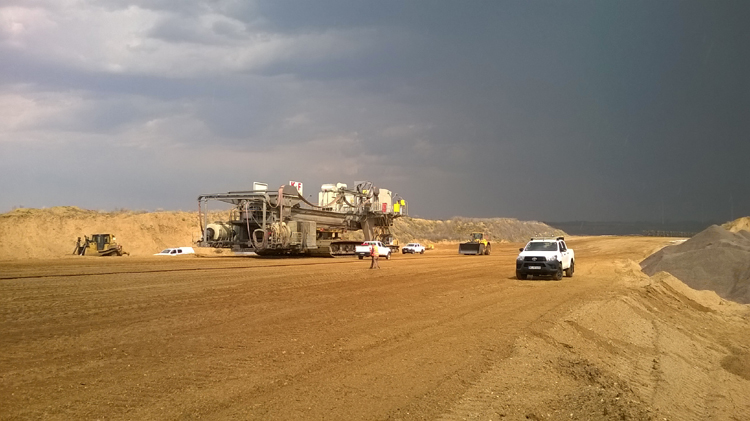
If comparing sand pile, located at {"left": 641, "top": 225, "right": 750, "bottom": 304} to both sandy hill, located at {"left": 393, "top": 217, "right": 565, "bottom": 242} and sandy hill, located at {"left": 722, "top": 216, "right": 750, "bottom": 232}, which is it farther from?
sandy hill, located at {"left": 393, "top": 217, "right": 565, "bottom": 242}

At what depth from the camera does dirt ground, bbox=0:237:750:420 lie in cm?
668

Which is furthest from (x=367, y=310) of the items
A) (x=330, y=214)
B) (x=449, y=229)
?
(x=449, y=229)

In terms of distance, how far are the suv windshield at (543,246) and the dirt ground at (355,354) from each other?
6150mm

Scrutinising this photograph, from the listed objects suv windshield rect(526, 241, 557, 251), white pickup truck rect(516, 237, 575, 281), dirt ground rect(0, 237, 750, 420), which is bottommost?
dirt ground rect(0, 237, 750, 420)

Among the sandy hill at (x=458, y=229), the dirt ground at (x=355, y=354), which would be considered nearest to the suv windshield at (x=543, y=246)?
the dirt ground at (x=355, y=354)

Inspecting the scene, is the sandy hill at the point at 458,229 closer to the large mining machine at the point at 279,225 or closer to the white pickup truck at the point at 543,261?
the large mining machine at the point at 279,225

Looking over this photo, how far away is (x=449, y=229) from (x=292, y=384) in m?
93.9

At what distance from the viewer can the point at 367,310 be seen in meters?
14.1

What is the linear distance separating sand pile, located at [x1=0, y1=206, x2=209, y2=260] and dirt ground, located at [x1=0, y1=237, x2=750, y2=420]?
2904 centimetres

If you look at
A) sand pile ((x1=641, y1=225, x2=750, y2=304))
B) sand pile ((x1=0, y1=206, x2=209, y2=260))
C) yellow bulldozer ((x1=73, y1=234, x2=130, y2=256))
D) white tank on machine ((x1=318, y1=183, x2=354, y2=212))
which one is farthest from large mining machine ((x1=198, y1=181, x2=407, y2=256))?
sand pile ((x1=641, y1=225, x2=750, y2=304))

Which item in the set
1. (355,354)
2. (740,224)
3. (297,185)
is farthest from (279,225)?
(740,224)

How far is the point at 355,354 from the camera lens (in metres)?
9.20

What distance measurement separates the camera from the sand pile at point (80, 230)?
1731 inches

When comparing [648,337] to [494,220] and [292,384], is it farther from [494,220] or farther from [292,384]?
[494,220]
